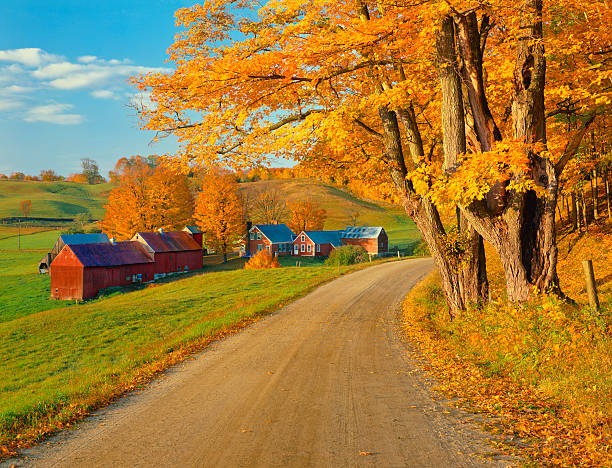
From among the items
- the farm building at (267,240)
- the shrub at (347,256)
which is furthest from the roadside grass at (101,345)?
the farm building at (267,240)

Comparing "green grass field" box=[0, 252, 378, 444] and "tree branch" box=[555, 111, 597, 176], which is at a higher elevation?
"tree branch" box=[555, 111, 597, 176]

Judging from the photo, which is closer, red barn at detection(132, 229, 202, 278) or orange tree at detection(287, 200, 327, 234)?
red barn at detection(132, 229, 202, 278)

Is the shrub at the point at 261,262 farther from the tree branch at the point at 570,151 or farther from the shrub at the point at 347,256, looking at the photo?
the tree branch at the point at 570,151

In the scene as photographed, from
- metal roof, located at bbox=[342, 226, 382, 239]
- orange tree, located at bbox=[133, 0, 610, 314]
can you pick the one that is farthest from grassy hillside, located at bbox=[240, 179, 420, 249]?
orange tree, located at bbox=[133, 0, 610, 314]

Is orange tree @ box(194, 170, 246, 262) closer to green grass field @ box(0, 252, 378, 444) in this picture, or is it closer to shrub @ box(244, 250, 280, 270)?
shrub @ box(244, 250, 280, 270)

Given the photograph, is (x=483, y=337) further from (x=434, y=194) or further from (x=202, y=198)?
(x=202, y=198)

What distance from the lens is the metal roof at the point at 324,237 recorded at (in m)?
65.2

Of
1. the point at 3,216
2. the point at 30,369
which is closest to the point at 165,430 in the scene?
the point at 30,369

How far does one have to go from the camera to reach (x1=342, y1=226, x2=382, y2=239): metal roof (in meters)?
67.2

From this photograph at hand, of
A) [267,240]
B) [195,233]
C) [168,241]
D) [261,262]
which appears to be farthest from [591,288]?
[267,240]

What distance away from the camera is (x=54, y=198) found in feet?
433

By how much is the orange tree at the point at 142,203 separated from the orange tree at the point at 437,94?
41.6 meters

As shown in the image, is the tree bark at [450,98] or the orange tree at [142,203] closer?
the tree bark at [450,98]

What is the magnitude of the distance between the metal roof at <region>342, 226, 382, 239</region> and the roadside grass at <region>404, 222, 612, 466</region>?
55.1 m
